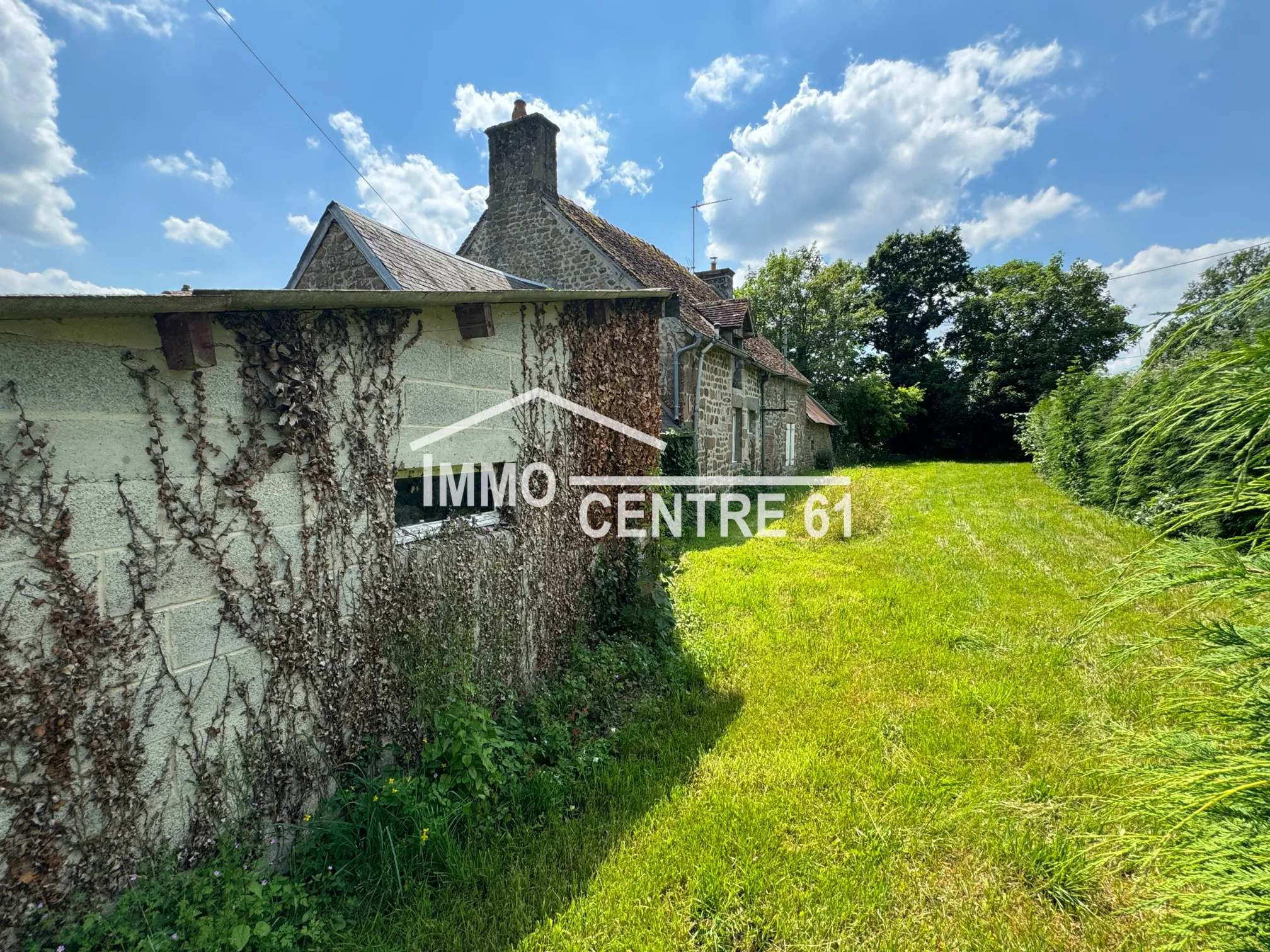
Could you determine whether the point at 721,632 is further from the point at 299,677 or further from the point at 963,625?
the point at 299,677

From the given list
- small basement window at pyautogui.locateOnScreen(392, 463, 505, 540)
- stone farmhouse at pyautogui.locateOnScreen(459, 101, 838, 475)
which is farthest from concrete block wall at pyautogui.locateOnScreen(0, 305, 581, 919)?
stone farmhouse at pyautogui.locateOnScreen(459, 101, 838, 475)

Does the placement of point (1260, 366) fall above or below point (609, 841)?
above

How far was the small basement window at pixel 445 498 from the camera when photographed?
389 cm

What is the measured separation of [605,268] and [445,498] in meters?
8.72

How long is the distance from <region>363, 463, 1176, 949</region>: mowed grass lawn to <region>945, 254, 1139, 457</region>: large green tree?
87.0ft

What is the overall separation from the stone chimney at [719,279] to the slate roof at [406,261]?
11227 mm

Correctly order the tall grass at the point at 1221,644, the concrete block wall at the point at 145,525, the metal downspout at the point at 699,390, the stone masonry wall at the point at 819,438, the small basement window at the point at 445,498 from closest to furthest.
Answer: the tall grass at the point at 1221,644
the concrete block wall at the point at 145,525
the small basement window at the point at 445,498
the metal downspout at the point at 699,390
the stone masonry wall at the point at 819,438

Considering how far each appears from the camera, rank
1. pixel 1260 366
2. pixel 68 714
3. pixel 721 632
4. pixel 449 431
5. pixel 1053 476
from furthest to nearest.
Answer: pixel 1053 476
pixel 721 632
pixel 449 431
pixel 68 714
pixel 1260 366

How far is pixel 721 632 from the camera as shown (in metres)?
5.52

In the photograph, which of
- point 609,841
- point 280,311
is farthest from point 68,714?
point 609,841

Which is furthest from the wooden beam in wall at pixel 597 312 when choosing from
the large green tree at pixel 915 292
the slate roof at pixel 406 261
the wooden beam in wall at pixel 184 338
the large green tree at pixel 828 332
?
the large green tree at pixel 915 292

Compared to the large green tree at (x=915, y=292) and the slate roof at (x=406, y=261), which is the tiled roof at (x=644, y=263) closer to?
the slate roof at (x=406, y=261)

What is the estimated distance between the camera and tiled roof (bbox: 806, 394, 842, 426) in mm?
22875

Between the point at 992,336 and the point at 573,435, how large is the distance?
31.6 m
